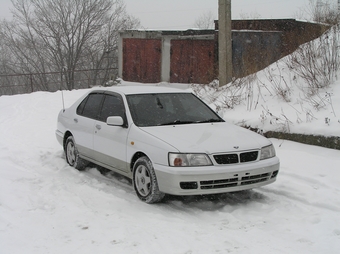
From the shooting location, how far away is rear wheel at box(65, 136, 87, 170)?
7.46 metres

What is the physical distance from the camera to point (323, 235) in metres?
4.46

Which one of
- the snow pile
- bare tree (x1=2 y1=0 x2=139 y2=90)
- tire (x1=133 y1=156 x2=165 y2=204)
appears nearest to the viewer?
tire (x1=133 y1=156 x2=165 y2=204)

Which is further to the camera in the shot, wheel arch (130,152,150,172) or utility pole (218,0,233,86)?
utility pole (218,0,233,86)

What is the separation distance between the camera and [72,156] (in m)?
7.65

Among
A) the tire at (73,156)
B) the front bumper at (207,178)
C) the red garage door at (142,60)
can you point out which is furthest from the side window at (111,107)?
the red garage door at (142,60)

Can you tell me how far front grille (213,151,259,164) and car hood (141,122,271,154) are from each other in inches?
2.5

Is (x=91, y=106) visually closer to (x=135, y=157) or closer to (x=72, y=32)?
(x=135, y=157)

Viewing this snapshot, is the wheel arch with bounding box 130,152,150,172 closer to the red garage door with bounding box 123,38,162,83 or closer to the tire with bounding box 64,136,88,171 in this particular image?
the tire with bounding box 64,136,88,171

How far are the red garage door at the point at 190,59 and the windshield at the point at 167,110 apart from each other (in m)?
12.5

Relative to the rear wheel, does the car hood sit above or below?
above

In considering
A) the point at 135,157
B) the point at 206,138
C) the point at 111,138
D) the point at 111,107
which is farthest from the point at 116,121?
the point at 206,138

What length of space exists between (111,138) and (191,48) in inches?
570

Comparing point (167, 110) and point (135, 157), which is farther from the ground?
point (167, 110)

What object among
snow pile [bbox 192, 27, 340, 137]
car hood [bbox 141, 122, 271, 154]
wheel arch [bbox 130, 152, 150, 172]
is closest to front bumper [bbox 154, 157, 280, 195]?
car hood [bbox 141, 122, 271, 154]
